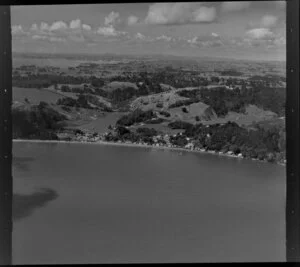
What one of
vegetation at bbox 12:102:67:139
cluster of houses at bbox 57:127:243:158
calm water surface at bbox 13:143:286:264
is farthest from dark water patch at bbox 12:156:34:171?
cluster of houses at bbox 57:127:243:158

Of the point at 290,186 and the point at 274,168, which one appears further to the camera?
the point at 274,168

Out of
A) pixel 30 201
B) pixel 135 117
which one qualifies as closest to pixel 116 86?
pixel 135 117

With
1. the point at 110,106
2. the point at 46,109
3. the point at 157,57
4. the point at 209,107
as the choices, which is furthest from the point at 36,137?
the point at 209,107

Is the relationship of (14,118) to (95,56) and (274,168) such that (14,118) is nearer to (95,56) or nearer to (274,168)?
(95,56)

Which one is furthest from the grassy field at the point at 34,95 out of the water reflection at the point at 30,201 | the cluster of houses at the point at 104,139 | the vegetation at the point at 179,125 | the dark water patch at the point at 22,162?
the vegetation at the point at 179,125

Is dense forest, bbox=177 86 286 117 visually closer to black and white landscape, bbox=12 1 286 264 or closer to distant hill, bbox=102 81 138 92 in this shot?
black and white landscape, bbox=12 1 286 264

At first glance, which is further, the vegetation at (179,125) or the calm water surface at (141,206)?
the vegetation at (179,125)

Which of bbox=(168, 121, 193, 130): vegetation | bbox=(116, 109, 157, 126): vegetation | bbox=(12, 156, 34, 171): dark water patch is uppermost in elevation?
bbox=(116, 109, 157, 126): vegetation

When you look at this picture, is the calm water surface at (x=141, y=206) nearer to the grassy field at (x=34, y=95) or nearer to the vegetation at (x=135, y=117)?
the vegetation at (x=135, y=117)
